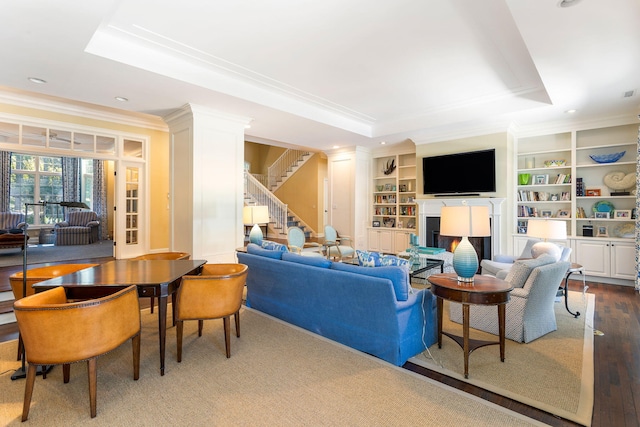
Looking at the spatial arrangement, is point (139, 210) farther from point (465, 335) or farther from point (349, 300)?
point (465, 335)

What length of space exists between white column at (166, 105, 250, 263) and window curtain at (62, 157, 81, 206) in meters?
7.55

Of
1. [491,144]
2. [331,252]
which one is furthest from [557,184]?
[331,252]

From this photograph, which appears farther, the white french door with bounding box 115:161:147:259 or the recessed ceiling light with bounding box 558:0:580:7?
the white french door with bounding box 115:161:147:259

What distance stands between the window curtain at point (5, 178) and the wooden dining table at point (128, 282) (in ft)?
31.6

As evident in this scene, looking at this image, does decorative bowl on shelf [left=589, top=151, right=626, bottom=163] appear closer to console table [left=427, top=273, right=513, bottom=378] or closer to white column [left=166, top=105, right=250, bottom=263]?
console table [left=427, top=273, right=513, bottom=378]

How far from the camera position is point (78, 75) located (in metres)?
3.94

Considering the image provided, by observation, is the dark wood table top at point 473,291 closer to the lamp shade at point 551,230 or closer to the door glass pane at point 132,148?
the lamp shade at point 551,230

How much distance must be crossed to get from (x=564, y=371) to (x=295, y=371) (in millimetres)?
2168

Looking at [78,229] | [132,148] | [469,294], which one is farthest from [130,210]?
[469,294]

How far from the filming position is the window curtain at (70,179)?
10.6 meters

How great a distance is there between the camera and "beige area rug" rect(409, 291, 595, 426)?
2215mm

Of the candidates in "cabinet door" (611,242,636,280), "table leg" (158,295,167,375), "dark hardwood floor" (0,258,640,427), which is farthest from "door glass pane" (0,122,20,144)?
"cabinet door" (611,242,636,280)

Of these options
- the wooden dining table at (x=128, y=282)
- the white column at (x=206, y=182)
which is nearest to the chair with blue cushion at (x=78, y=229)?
the white column at (x=206, y=182)

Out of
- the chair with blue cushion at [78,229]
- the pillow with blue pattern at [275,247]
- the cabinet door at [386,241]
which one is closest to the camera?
the pillow with blue pattern at [275,247]
